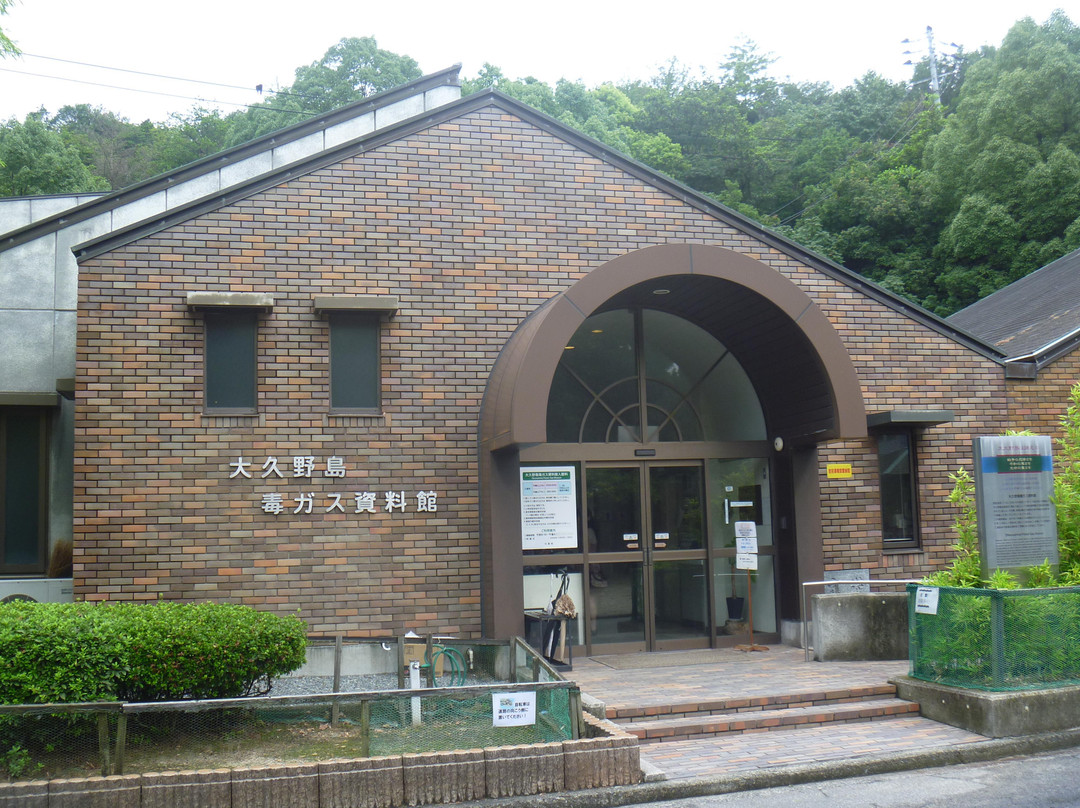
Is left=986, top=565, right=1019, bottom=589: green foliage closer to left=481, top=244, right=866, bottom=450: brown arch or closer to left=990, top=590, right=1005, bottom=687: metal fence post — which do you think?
left=990, top=590, right=1005, bottom=687: metal fence post

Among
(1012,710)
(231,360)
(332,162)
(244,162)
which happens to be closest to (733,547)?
(1012,710)

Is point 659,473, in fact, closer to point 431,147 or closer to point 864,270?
point 431,147

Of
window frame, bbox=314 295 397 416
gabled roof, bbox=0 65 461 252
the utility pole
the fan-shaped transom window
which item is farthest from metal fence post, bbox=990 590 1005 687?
the utility pole

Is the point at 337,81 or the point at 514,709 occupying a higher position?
the point at 337,81

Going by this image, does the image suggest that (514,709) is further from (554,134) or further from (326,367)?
(554,134)

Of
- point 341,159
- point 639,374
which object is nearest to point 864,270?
point 639,374

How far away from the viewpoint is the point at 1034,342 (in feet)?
48.3

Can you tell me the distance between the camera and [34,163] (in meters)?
33.5

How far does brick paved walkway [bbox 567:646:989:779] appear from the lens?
8.01 m

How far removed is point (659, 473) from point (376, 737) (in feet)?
20.4

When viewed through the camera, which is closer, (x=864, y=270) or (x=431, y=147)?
(x=431, y=147)

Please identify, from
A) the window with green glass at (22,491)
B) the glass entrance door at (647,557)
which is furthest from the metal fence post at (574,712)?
the window with green glass at (22,491)

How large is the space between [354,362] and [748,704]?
570 centimetres

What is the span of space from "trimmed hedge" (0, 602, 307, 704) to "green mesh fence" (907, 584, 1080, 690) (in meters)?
5.98
